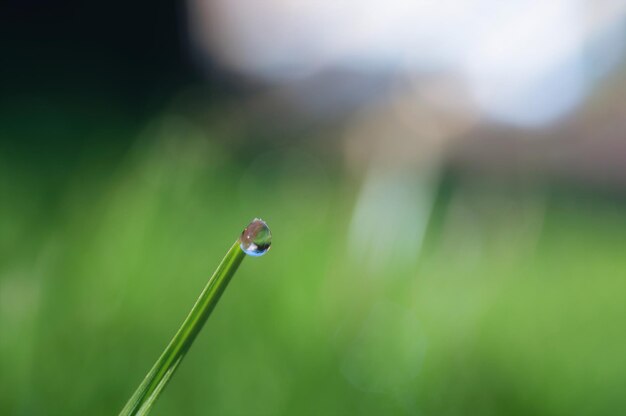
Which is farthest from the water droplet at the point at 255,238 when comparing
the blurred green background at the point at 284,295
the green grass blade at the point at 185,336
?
the blurred green background at the point at 284,295

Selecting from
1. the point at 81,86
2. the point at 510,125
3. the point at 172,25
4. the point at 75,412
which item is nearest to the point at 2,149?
the point at 75,412

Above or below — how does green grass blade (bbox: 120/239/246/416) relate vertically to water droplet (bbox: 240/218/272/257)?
below

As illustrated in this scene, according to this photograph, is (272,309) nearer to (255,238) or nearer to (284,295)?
(284,295)

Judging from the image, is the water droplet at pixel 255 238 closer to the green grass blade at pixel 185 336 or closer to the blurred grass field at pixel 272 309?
the green grass blade at pixel 185 336

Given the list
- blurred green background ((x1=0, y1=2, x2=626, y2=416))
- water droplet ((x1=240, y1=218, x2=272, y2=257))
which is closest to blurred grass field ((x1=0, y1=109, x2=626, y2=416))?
blurred green background ((x1=0, y1=2, x2=626, y2=416))

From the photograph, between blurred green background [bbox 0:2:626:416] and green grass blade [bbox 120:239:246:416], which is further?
blurred green background [bbox 0:2:626:416]

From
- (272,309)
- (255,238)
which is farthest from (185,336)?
(272,309)

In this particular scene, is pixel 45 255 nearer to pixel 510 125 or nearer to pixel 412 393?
pixel 412 393

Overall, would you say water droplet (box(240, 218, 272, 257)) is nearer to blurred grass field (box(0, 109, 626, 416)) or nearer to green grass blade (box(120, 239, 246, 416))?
green grass blade (box(120, 239, 246, 416))
